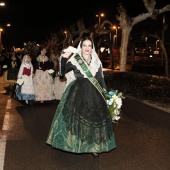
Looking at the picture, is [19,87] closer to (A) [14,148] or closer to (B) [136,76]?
(B) [136,76]

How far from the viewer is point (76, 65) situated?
17.9 feet

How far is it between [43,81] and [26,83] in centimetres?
64

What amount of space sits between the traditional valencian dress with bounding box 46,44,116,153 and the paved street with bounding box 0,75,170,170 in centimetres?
29

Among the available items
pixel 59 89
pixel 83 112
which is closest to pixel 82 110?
pixel 83 112

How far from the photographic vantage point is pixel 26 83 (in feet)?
36.9

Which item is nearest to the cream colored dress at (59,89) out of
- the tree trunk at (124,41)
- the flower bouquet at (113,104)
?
the tree trunk at (124,41)

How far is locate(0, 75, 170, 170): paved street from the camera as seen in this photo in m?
5.18

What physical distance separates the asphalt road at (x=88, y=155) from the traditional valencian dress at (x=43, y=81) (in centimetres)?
166

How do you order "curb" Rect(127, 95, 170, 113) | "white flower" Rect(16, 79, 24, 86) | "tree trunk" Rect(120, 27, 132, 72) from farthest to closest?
"tree trunk" Rect(120, 27, 132, 72) < "white flower" Rect(16, 79, 24, 86) < "curb" Rect(127, 95, 170, 113)

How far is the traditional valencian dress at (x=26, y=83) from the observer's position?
11.1 metres

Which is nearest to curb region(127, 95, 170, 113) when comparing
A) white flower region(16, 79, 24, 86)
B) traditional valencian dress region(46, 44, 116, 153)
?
white flower region(16, 79, 24, 86)

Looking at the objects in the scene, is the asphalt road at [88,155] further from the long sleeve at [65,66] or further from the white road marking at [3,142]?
the long sleeve at [65,66]

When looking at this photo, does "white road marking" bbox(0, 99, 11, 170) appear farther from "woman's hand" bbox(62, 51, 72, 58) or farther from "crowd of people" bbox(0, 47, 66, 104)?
"crowd of people" bbox(0, 47, 66, 104)

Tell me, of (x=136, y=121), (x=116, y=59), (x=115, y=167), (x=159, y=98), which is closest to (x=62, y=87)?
(x=159, y=98)
